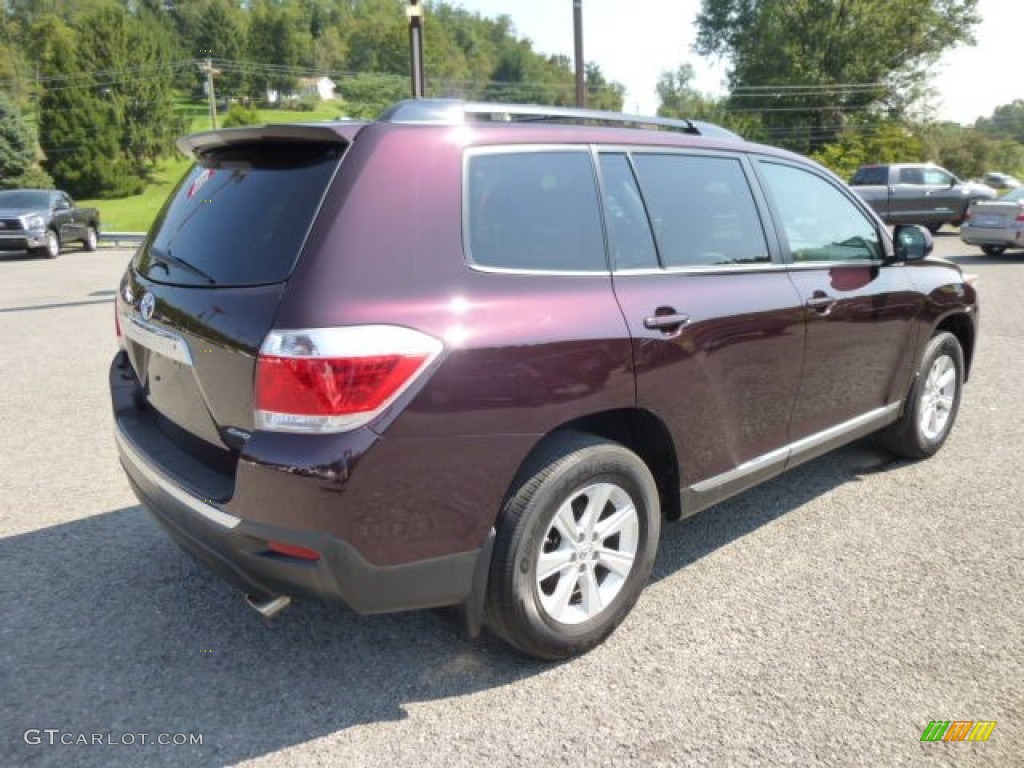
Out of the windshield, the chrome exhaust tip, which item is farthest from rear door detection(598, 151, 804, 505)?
the windshield

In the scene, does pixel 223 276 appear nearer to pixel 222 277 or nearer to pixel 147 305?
pixel 222 277

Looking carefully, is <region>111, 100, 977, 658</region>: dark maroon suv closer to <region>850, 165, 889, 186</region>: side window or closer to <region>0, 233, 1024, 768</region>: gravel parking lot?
<region>0, 233, 1024, 768</region>: gravel parking lot

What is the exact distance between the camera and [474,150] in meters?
2.57

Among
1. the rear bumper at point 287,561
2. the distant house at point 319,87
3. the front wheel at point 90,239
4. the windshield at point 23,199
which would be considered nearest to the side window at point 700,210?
the rear bumper at point 287,561

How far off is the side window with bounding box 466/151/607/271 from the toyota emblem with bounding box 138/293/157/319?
3.87 ft

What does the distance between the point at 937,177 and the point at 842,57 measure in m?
29.2

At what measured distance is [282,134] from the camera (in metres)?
2.55

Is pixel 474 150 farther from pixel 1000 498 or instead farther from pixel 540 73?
pixel 540 73

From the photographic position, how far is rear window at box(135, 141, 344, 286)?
2391 millimetres

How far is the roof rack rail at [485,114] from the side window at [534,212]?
15 cm

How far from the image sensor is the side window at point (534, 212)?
2541mm

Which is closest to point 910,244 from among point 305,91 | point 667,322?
point 667,322

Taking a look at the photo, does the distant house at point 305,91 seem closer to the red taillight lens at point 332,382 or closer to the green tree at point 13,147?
the green tree at point 13,147

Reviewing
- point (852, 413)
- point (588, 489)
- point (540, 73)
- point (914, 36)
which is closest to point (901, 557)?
point (852, 413)
